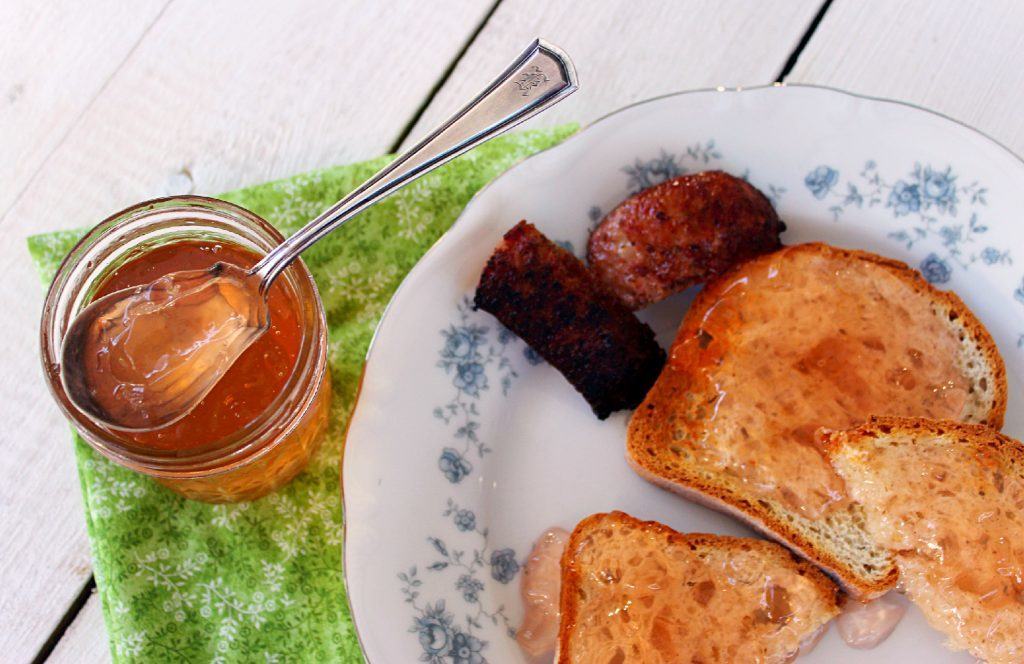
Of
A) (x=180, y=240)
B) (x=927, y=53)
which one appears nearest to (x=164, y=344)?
(x=180, y=240)

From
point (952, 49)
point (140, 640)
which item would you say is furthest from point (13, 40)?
point (952, 49)

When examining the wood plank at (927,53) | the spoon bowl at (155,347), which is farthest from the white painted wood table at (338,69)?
the spoon bowl at (155,347)

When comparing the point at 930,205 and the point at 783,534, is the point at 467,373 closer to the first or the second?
the point at 783,534

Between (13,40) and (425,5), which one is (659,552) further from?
(13,40)

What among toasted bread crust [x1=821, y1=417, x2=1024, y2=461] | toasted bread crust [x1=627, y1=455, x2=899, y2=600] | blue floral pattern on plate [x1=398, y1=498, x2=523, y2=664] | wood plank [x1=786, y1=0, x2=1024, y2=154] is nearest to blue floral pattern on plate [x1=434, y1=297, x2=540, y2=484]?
blue floral pattern on plate [x1=398, y1=498, x2=523, y2=664]

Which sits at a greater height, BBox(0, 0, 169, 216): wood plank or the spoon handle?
the spoon handle

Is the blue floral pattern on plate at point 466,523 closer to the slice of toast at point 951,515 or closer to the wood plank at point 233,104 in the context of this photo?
the wood plank at point 233,104

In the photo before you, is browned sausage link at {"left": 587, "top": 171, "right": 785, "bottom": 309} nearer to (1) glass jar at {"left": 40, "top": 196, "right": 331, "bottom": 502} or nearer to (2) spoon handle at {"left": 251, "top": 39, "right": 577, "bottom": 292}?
(2) spoon handle at {"left": 251, "top": 39, "right": 577, "bottom": 292}
